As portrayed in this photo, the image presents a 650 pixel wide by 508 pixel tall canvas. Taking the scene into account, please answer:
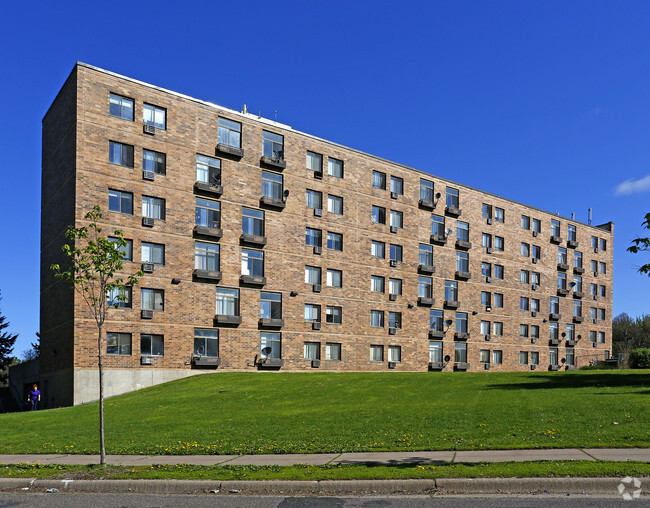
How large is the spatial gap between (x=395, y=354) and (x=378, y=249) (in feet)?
28.6

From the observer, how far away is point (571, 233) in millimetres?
69625

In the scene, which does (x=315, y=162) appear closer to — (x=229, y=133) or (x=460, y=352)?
(x=229, y=133)

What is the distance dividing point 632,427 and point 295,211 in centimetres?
3309

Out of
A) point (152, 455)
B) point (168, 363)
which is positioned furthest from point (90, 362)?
point (152, 455)

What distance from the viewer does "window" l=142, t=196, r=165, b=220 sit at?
37.8 meters

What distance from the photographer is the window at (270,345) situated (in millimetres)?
42094

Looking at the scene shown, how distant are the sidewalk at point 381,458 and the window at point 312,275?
3087 cm

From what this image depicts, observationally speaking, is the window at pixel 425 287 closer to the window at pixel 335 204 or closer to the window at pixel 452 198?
the window at pixel 452 198

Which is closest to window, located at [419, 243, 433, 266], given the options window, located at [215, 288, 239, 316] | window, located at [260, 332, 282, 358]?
window, located at [260, 332, 282, 358]

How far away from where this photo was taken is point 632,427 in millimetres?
13648

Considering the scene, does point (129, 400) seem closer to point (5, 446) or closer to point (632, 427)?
point (5, 446)

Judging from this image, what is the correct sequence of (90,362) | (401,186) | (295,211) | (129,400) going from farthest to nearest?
(401,186)
(295,211)
(90,362)
(129,400)

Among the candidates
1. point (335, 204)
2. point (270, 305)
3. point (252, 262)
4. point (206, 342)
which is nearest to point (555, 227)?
point (335, 204)

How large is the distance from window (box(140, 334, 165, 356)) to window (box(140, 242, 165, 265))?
4552 mm
